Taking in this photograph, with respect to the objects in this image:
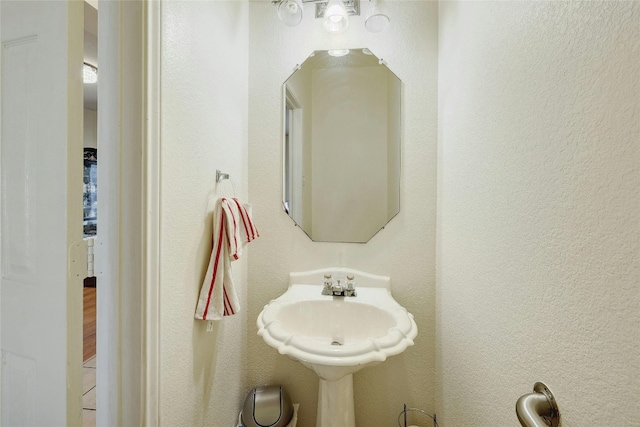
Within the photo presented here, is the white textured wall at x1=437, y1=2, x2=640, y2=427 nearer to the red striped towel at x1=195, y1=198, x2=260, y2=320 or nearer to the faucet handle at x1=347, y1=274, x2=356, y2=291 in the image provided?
the faucet handle at x1=347, y1=274, x2=356, y2=291

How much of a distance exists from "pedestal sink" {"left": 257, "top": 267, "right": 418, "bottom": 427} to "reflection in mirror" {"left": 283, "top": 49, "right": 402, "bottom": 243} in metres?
0.24

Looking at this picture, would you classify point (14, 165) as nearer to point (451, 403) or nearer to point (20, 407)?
point (20, 407)

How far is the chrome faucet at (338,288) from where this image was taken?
1258 mm

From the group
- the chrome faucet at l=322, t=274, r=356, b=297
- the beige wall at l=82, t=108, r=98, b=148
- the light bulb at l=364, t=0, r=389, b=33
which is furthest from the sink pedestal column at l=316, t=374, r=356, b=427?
the beige wall at l=82, t=108, r=98, b=148

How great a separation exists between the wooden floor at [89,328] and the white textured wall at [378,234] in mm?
1206

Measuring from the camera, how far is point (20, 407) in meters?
0.72

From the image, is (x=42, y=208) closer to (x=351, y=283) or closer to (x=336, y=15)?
(x=351, y=283)

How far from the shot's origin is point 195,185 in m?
0.94

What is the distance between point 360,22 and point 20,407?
1.90 meters

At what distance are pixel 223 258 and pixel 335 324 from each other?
580 millimetres

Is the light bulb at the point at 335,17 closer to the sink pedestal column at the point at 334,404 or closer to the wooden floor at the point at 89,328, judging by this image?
the sink pedestal column at the point at 334,404

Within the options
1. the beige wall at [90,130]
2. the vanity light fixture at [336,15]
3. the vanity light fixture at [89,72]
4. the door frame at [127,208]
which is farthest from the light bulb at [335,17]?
the beige wall at [90,130]

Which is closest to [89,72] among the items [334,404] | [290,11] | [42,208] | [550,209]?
[290,11]

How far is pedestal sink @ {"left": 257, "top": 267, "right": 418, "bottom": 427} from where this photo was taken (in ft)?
3.01
